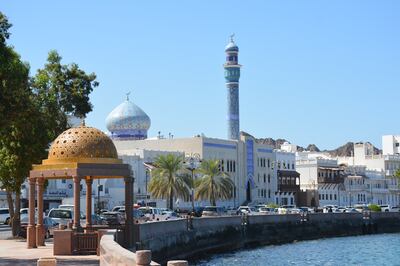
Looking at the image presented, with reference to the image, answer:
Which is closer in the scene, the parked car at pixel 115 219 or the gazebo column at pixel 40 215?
the gazebo column at pixel 40 215

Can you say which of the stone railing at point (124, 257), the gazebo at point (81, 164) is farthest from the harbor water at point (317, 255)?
the stone railing at point (124, 257)

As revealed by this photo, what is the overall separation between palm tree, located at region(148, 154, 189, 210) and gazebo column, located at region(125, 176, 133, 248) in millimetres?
47620

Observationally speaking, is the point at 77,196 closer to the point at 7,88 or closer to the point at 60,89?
the point at 7,88

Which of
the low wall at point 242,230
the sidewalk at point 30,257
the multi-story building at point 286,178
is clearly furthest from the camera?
the multi-story building at point 286,178

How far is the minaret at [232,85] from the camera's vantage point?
4653 inches

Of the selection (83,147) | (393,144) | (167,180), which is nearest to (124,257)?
(83,147)

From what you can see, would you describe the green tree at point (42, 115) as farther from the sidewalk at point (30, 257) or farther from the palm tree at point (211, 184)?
the palm tree at point (211, 184)

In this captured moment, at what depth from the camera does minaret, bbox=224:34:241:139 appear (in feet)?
388

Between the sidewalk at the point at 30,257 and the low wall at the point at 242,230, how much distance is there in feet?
13.8

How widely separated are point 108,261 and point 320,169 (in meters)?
103

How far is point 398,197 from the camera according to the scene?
13400 centimetres

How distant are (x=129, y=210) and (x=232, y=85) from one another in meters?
93.4

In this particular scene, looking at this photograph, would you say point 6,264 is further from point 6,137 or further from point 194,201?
point 194,201

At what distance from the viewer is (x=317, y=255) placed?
5238 centimetres
